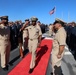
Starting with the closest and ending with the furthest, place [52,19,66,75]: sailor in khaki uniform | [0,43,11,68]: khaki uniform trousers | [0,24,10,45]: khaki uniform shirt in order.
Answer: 1. [52,19,66,75]: sailor in khaki uniform
2. [0,24,10,45]: khaki uniform shirt
3. [0,43,11,68]: khaki uniform trousers

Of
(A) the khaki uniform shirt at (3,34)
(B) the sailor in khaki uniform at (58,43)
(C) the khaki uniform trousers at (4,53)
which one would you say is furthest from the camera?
(C) the khaki uniform trousers at (4,53)

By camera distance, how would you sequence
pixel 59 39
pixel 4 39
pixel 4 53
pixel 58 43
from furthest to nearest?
1. pixel 4 53
2. pixel 4 39
3. pixel 58 43
4. pixel 59 39

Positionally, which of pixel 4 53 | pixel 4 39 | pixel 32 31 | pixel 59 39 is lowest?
pixel 4 53

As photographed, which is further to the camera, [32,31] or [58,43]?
[32,31]

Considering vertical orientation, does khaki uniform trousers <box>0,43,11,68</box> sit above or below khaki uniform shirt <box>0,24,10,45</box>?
below

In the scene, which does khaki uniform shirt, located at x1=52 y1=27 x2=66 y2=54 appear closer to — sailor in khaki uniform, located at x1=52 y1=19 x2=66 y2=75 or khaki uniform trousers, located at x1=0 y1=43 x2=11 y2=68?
sailor in khaki uniform, located at x1=52 y1=19 x2=66 y2=75

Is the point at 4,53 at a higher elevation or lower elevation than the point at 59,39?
lower

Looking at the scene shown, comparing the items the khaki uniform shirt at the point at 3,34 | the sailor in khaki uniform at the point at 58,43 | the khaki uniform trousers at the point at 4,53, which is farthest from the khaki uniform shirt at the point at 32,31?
the sailor in khaki uniform at the point at 58,43

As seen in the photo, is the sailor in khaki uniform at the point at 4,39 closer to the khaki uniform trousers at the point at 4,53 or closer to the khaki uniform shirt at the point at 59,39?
the khaki uniform trousers at the point at 4,53

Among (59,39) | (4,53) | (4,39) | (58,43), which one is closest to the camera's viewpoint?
(59,39)

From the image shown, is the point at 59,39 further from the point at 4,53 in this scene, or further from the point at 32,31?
the point at 4,53

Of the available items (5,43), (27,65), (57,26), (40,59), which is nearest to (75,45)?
(40,59)

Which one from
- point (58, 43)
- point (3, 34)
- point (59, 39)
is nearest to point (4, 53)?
point (3, 34)

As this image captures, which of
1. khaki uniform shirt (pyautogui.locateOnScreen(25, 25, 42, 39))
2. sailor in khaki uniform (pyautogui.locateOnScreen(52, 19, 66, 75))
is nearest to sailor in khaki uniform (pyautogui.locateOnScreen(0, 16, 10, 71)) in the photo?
khaki uniform shirt (pyautogui.locateOnScreen(25, 25, 42, 39))
